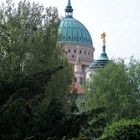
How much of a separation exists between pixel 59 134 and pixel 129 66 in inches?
1465

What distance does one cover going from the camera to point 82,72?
125 meters

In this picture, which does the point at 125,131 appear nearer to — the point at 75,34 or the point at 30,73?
the point at 30,73

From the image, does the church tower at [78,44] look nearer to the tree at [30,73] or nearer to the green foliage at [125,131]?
the tree at [30,73]

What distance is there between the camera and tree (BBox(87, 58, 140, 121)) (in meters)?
51.8

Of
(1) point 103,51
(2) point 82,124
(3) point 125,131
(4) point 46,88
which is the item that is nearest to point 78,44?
(1) point 103,51

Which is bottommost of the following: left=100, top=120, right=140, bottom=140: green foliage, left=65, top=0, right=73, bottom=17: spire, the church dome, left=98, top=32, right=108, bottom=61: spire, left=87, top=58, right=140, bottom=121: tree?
left=100, top=120, right=140, bottom=140: green foliage

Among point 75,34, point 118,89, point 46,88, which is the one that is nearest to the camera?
point 46,88

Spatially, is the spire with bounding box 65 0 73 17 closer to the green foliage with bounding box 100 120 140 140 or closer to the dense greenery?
the dense greenery

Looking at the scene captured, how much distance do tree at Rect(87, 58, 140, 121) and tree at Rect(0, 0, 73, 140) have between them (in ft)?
48.5

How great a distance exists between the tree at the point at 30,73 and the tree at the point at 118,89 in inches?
582

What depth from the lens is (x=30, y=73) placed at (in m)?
28.0

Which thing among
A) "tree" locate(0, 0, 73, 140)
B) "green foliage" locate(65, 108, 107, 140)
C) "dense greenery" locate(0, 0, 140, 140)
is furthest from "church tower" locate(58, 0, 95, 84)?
"green foliage" locate(65, 108, 107, 140)

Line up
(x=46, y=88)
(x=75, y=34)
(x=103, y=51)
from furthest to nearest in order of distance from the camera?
1. (x=75, y=34)
2. (x=103, y=51)
3. (x=46, y=88)

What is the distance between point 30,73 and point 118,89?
26.4 metres
